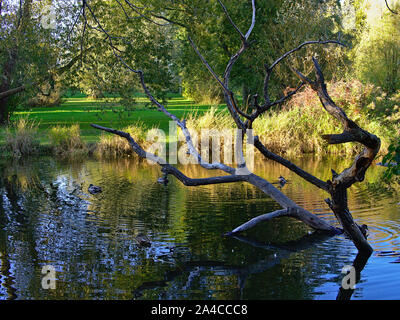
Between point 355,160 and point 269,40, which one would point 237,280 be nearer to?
point 355,160

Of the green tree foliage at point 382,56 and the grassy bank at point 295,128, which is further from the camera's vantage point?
the green tree foliage at point 382,56

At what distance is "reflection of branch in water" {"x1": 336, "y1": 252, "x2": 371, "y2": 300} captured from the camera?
6254 mm

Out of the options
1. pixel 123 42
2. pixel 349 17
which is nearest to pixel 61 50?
pixel 123 42

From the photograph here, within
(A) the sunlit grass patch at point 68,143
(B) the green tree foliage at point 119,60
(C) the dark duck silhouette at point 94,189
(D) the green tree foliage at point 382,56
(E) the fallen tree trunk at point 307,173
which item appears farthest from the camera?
(D) the green tree foliage at point 382,56

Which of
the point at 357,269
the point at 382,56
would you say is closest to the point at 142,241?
the point at 357,269

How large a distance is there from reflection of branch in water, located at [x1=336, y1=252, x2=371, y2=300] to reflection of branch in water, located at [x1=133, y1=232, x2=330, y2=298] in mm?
885

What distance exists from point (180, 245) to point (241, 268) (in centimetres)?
135

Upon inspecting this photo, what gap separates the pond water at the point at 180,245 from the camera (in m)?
6.54

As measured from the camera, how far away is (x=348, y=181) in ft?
23.4

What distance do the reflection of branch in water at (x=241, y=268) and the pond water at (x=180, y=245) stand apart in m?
0.01

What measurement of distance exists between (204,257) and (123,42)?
893cm

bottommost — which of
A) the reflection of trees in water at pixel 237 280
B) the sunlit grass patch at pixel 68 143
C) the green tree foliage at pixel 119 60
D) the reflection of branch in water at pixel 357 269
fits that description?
the reflection of trees in water at pixel 237 280

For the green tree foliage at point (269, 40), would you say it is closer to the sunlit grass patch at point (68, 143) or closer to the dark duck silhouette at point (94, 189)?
the sunlit grass patch at point (68, 143)

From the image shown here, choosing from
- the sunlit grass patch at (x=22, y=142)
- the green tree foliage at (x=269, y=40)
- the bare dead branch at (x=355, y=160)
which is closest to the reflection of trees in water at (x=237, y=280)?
the bare dead branch at (x=355, y=160)
